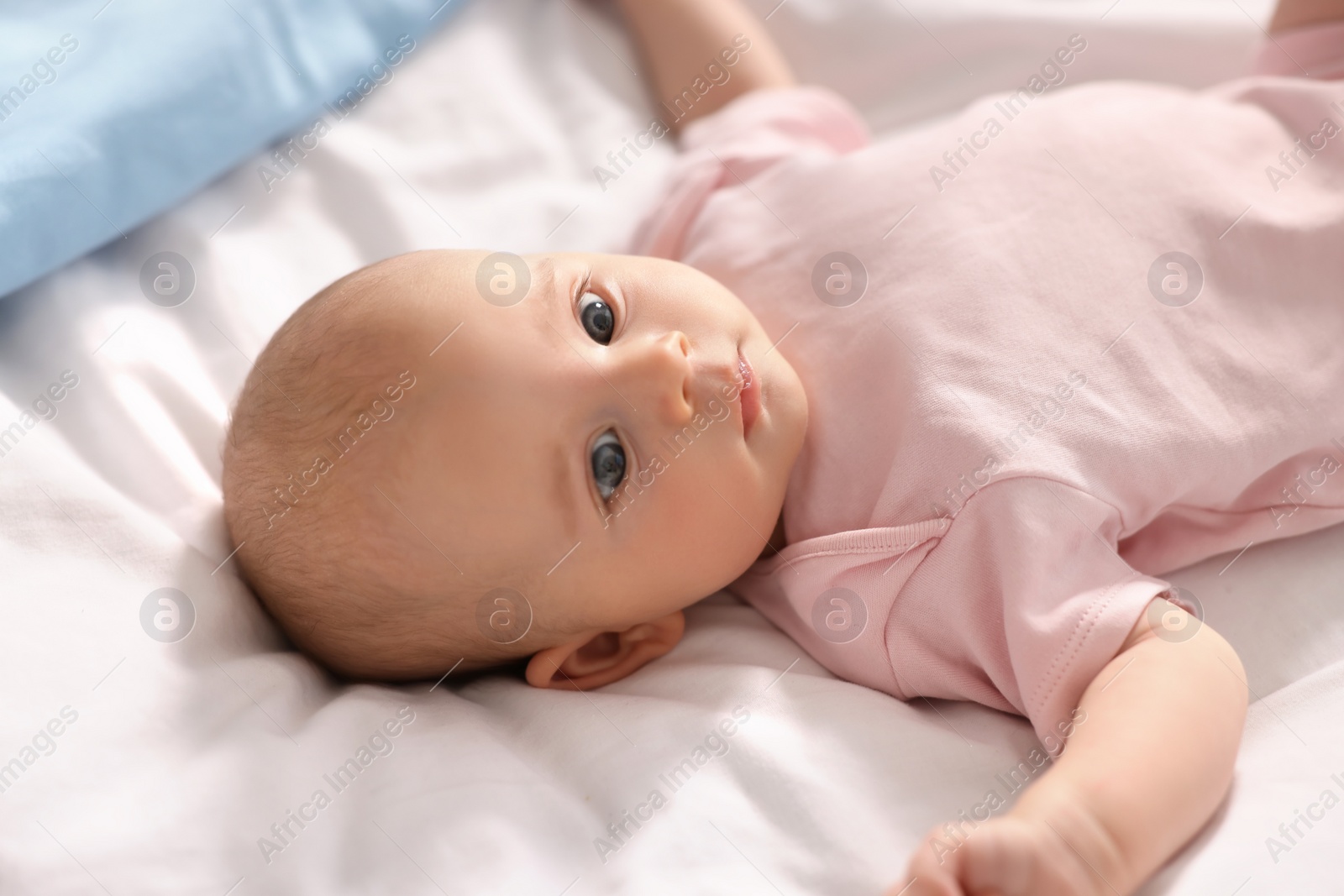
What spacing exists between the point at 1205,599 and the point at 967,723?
0.33 meters

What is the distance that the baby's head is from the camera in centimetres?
109

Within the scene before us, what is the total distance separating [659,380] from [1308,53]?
110 centimetres

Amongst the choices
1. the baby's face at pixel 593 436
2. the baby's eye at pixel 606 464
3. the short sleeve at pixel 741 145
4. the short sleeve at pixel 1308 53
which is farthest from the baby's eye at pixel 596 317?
the short sleeve at pixel 1308 53

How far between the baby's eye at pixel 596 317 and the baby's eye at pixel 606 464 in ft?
0.38

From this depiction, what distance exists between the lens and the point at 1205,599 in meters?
1.24

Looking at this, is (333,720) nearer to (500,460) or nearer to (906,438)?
(500,460)

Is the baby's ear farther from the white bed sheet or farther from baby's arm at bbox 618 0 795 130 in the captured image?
baby's arm at bbox 618 0 795 130

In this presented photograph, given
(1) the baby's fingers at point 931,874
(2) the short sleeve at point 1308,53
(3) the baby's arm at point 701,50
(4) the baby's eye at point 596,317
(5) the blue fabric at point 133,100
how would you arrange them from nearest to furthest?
(1) the baby's fingers at point 931,874, (4) the baby's eye at point 596,317, (5) the blue fabric at point 133,100, (2) the short sleeve at point 1308,53, (3) the baby's arm at point 701,50

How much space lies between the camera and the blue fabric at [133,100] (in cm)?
133

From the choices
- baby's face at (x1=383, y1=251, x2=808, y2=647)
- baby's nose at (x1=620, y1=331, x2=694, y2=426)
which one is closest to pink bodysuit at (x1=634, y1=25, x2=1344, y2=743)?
baby's face at (x1=383, y1=251, x2=808, y2=647)

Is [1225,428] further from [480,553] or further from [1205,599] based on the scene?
[480,553]

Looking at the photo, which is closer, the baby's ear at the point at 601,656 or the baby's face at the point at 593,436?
the baby's face at the point at 593,436

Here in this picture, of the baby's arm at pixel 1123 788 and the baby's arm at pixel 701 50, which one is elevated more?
the baby's arm at pixel 701 50

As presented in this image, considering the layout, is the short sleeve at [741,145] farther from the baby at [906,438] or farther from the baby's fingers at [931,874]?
the baby's fingers at [931,874]
